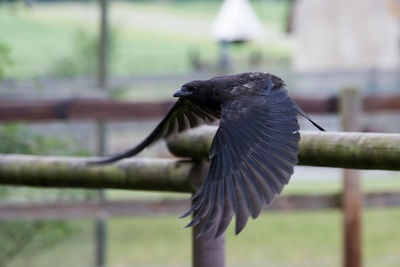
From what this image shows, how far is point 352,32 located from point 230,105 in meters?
20.9

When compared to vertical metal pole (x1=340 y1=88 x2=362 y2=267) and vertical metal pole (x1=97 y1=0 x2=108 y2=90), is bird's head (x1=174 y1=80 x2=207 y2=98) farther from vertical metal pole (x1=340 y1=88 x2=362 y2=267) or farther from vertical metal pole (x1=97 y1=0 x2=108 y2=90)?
vertical metal pole (x1=97 y1=0 x2=108 y2=90)

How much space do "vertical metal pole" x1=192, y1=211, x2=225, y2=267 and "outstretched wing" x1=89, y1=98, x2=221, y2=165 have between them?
0.38 m

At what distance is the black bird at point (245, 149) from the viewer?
1654mm

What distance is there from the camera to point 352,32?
22281 millimetres

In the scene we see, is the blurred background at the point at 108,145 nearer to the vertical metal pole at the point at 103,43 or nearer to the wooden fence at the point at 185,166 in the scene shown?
the vertical metal pole at the point at 103,43

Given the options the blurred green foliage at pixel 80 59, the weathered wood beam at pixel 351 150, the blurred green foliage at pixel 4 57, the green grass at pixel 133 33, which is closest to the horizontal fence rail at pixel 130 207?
the blurred green foliage at pixel 4 57

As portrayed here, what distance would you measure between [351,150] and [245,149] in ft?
0.87

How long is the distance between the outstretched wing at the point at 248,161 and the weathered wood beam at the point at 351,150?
6 cm

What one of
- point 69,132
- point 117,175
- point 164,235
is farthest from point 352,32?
point 117,175

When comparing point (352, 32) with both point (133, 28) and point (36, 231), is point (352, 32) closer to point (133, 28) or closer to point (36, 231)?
point (133, 28)

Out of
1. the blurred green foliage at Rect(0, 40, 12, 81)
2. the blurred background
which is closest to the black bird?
the blurred background

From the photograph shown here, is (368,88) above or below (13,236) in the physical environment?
above

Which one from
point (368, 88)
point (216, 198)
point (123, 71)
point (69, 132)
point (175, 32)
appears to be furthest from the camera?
point (175, 32)

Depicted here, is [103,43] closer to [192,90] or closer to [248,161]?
[192,90]
